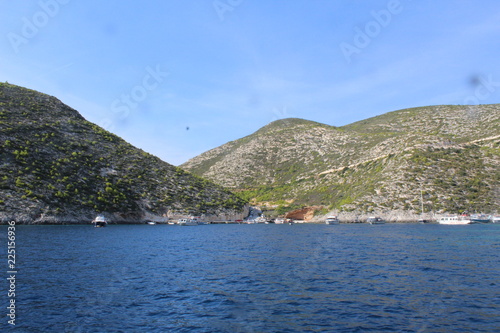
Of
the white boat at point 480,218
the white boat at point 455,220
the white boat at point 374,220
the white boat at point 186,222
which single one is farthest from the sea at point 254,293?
the white boat at point 480,218

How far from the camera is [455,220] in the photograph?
10256 cm

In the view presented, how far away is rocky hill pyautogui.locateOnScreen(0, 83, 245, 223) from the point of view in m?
87.6

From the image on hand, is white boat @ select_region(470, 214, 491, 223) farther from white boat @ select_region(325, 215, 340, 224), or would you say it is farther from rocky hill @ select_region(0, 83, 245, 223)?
rocky hill @ select_region(0, 83, 245, 223)

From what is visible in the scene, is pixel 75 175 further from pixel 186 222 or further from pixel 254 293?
pixel 254 293

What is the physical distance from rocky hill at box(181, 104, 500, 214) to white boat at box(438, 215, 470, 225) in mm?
7149

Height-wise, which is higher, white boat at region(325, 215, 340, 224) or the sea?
the sea

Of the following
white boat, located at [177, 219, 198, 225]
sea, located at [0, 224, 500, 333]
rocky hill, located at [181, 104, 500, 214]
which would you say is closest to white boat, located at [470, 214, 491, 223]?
rocky hill, located at [181, 104, 500, 214]

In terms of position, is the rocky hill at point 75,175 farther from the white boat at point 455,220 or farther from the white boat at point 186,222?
the white boat at point 455,220

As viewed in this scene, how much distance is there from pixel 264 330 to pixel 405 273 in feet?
59.8

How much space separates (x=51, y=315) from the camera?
1812 cm

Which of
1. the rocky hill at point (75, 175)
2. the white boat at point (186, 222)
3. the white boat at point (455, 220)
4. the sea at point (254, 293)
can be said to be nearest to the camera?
the sea at point (254, 293)

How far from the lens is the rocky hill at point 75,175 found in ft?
287

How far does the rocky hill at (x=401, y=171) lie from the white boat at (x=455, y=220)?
7149 millimetres

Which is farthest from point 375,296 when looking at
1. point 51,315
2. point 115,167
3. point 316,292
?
point 115,167
